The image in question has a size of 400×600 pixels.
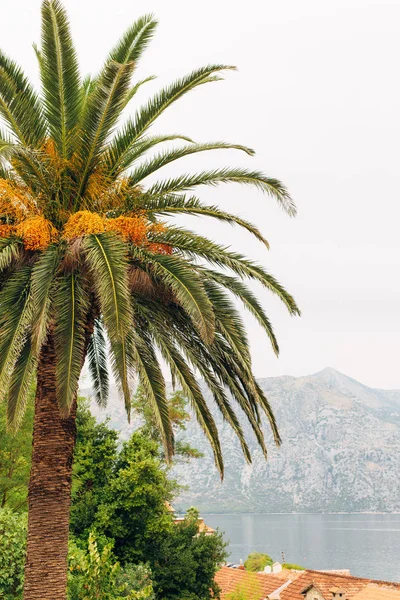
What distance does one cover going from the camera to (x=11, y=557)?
17.0 meters

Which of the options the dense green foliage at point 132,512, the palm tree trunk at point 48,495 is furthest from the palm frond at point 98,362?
the dense green foliage at point 132,512

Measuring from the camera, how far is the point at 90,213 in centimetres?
1183

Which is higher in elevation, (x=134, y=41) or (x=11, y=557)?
(x=134, y=41)

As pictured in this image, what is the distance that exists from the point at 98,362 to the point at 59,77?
705 centimetres

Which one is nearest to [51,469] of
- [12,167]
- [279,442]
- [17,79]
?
[279,442]

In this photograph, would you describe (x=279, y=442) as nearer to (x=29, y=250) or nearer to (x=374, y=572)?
(x=29, y=250)

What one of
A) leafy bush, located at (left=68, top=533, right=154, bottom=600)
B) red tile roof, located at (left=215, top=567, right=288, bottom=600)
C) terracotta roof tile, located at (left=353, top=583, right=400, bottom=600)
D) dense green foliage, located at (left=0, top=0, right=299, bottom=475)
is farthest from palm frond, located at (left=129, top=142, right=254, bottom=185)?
red tile roof, located at (left=215, top=567, right=288, bottom=600)

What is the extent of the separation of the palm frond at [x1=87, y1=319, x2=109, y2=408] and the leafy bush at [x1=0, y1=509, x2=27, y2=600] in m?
3.61

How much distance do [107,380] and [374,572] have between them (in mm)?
A: 201292

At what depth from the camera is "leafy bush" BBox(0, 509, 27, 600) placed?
55.8 feet

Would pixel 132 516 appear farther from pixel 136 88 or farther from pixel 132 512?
pixel 136 88

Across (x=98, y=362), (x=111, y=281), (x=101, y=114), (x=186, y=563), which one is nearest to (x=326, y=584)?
(x=186, y=563)

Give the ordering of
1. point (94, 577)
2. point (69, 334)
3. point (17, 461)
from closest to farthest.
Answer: point (69, 334)
point (94, 577)
point (17, 461)

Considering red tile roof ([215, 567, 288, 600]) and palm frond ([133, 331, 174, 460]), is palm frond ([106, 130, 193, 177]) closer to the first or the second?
palm frond ([133, 331, 174, 460])
